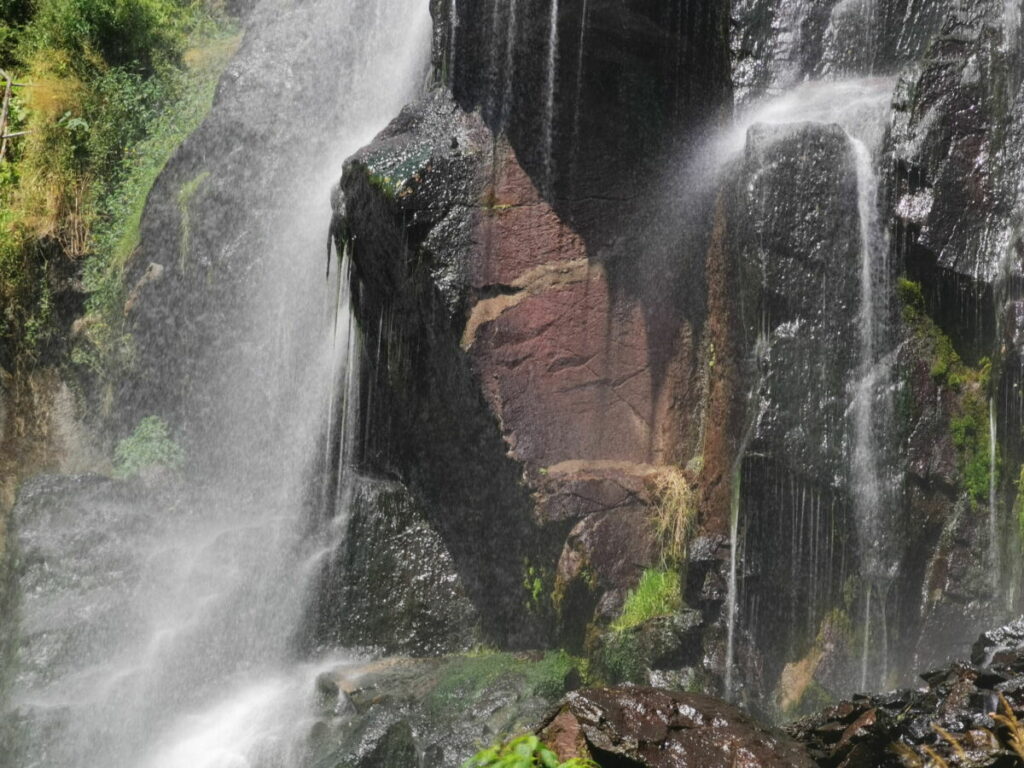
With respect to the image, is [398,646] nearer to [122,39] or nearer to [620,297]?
[620,297]

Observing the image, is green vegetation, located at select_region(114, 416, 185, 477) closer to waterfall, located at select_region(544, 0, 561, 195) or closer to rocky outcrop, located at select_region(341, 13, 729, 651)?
rocky outcrop, located at select_region(341, 13, 729, 651)

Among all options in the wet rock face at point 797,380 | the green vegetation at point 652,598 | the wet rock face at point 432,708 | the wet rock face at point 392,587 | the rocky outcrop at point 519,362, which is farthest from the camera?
the wet rock face at point 392,587

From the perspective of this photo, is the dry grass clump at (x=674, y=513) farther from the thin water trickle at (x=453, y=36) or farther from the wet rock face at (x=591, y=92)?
the thin water trickle at (x=453, y=36)

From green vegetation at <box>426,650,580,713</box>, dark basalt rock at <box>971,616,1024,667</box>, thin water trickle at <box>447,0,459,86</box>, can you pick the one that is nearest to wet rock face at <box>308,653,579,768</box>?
green vegetation at <box>426,650,580,713</box>

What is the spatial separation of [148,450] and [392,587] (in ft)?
10.8

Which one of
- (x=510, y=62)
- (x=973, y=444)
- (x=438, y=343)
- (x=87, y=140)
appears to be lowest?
(x=973, y=444)

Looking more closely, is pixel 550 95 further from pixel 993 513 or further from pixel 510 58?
pixel 993 513

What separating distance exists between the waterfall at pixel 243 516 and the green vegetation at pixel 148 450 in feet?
0.75

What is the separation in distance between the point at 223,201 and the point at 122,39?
4.16m

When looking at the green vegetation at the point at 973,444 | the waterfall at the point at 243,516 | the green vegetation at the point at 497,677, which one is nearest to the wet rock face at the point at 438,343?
the green vegetation at the point at 497,677

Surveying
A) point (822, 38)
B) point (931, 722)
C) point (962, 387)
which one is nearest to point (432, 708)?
point (931, 722)

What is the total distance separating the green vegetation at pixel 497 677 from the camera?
7.09 m

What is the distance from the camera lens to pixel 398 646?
8500 millimetres

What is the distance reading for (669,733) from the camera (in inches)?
191
